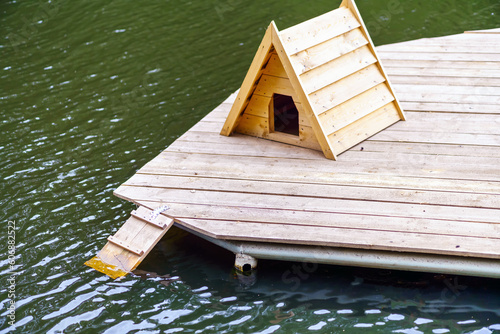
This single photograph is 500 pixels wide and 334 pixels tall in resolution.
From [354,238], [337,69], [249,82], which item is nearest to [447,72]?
[337,69]

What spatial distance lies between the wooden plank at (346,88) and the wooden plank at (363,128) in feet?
0.89

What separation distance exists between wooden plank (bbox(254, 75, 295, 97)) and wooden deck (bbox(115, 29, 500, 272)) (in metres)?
0.52

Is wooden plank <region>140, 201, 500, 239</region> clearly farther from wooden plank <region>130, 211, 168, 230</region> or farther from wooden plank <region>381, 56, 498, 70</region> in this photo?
wooden plank <region>381, 56, 498, 70</region>

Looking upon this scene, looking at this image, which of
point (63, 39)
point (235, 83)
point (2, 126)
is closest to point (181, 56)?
point (235, 83)

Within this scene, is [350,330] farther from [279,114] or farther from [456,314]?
[279,114]

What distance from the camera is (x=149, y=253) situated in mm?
5102

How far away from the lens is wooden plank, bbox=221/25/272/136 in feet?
17.3

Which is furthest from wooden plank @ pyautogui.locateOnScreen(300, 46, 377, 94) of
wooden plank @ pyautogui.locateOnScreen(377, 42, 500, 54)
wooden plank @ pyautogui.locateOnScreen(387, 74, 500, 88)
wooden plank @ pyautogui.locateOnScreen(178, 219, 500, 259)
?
wooden plank @ pyautogui.locateOnScreen(377, 42, 500, 54)

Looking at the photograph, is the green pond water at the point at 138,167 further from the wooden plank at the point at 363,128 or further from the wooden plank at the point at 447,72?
the wooden plank at the point at 447,72

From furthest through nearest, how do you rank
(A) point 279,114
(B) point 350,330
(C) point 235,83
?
(C) point 235,83
(A) point 279,114
(B) point 350,330

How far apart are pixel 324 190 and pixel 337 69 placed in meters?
1.29

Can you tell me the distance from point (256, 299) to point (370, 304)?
0.86 meters

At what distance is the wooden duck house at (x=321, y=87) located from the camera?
17.4 feet

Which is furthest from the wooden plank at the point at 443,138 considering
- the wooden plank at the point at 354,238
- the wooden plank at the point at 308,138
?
the wooden plank at the point at 354,238
